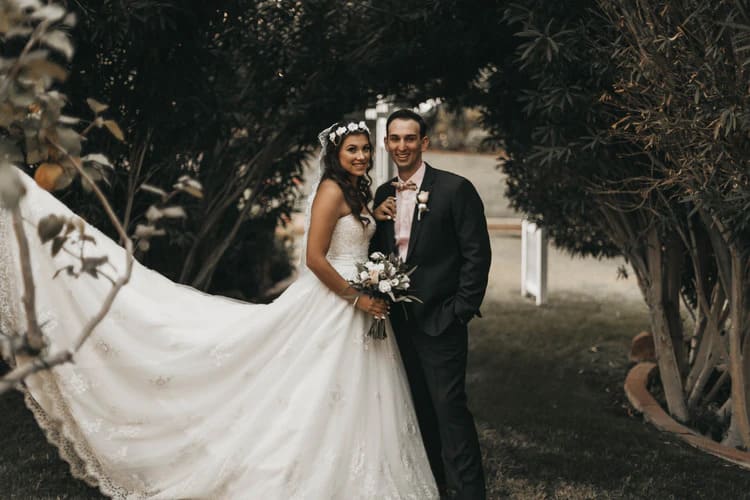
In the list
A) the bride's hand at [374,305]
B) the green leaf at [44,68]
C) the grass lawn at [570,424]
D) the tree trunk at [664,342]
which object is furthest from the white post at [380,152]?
the green leaf at [44,68]

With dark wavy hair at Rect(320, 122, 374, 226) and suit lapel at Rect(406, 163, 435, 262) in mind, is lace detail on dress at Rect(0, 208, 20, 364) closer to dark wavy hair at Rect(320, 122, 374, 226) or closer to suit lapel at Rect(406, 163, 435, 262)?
dark wavy hair at Rect(320, 122, 374, 226)

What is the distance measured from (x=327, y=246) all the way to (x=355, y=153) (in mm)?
433

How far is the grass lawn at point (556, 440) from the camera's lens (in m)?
4.04

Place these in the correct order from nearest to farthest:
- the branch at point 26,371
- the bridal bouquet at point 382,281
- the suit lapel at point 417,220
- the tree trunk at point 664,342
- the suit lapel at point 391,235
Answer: the branch at point 26,371 < the bridal bouquet at point 382,281 < the suit lapel at point 417,220 < the suit lapel at point 391,235 < the tree trunk at point 664,342

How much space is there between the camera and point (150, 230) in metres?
1.75

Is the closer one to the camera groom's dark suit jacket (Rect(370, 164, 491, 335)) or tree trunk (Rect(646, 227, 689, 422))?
groom's dark suit jacket (Rect(370, 164, 491, 335))

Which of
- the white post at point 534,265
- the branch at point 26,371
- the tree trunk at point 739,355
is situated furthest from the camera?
the white post at point 534,265

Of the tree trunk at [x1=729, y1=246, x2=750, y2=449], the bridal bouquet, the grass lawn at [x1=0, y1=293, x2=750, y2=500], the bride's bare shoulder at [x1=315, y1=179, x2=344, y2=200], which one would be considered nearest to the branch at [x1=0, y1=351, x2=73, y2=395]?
the bridal bouquet

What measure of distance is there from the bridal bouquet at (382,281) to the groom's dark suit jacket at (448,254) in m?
0.10

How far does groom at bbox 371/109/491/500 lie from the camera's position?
3.55 meters

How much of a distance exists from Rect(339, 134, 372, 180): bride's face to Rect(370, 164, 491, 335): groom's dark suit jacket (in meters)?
0.30

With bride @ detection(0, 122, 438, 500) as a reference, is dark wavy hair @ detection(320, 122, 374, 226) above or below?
above

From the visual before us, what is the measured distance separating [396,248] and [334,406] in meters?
0.79

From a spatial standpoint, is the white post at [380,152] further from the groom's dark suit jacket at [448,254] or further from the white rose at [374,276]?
the white rose at [374,276]
